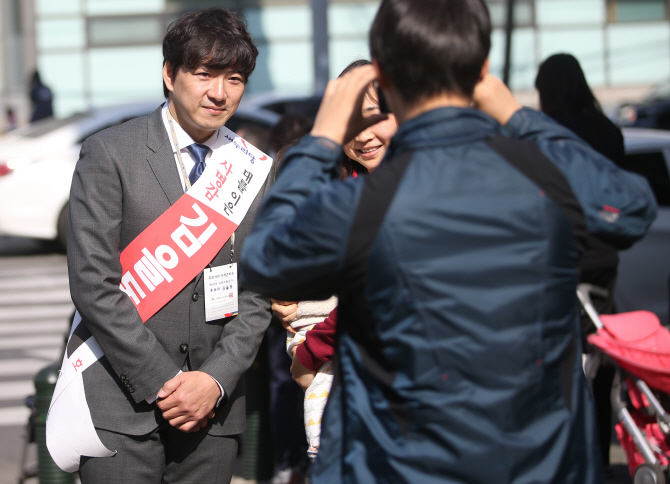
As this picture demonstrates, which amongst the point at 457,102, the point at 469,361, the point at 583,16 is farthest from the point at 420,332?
the point at 583,16

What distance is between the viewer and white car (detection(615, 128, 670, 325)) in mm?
6234

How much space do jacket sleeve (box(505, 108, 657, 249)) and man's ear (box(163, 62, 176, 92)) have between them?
4.46 feet

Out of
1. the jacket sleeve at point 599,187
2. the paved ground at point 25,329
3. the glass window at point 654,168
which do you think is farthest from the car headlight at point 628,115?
the jacket sleeve at point 599,187

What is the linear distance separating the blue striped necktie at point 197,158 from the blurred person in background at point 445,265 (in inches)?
42.2

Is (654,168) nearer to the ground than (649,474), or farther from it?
farther from it

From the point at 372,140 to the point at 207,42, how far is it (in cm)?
71

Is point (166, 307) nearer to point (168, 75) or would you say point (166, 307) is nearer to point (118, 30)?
point (168, 75)

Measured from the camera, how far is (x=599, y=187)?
1.57 meters

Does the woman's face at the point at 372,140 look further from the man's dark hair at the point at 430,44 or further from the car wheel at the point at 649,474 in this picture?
the car wheel at the point at 649,474

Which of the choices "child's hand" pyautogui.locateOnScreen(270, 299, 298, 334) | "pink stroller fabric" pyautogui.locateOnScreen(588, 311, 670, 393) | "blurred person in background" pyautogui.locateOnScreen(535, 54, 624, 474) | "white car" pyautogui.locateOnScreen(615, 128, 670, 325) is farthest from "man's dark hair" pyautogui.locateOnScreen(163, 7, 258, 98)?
"white car" pyautogui.locateOnScreen(615, 128, 670, 325)

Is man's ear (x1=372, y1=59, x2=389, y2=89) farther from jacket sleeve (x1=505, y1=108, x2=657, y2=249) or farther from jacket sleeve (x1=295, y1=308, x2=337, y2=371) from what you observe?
jacket sleeve (x1=295, y1=308, x2=337, y2=371)

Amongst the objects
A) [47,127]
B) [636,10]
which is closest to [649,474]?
[47,127]

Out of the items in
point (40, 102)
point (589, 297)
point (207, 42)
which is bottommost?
point (589, 297)

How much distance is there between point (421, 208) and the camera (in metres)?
1.45
